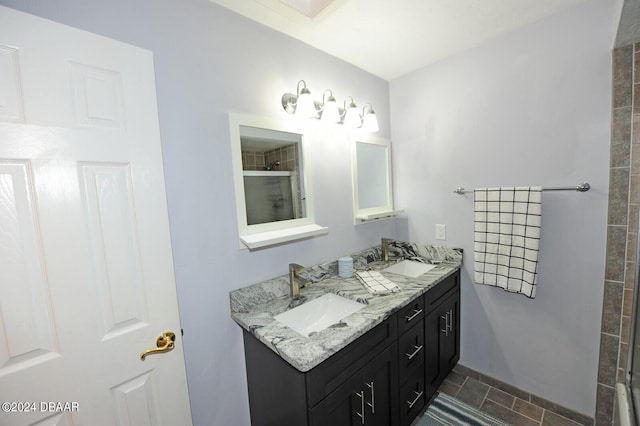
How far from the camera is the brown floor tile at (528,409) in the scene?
1589mm

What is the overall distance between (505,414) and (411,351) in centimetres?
84

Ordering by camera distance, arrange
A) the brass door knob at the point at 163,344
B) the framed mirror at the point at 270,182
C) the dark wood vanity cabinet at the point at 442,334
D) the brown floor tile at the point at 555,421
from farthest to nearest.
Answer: the dark wood vanity cabinet at the point at 442,334 → the brown floor tile at the point at 555,421 → the framed mirror at the point at 270,182 → the brass door knob at the point at 163,344

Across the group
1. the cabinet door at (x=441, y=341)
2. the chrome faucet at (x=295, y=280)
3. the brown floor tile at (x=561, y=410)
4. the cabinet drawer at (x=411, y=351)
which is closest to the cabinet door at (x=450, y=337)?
the cabinet door at (x=441, y=341)

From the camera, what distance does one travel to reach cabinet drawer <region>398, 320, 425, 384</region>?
138 centimetres

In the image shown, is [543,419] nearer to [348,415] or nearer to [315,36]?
[348,415]

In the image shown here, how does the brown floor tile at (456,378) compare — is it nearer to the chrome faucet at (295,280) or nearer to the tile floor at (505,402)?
the tile floor at (505,402)

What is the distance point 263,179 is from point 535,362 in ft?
7.05

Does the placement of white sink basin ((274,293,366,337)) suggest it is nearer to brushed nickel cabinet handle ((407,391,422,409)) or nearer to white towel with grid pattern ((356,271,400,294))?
white towel with grid pattern ((356,271,400,294))

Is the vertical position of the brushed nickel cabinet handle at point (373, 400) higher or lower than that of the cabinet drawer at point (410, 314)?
lower

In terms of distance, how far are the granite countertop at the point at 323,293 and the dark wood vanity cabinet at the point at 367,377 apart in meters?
0.06

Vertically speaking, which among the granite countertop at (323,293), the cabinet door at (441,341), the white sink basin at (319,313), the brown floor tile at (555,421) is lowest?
the brown floor tile at (555,421)

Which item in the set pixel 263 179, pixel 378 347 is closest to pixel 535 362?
pixel 378 347

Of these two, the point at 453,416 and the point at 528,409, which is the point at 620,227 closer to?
the point at 528,409

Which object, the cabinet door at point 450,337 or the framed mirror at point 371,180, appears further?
the framed mirror at point 371,180
